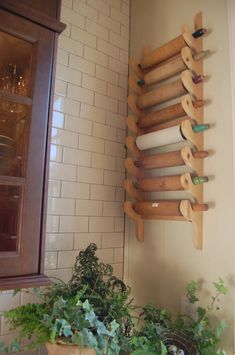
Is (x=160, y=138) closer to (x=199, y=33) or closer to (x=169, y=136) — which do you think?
(x=169, y=136)

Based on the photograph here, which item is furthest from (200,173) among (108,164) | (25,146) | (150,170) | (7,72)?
(7,72)

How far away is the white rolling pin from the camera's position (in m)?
1.19

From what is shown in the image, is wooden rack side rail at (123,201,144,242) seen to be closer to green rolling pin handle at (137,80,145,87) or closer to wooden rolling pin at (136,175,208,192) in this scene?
wooden rolling pin at (136,175,208,192)

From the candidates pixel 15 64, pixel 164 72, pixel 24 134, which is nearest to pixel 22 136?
pixel 24 134

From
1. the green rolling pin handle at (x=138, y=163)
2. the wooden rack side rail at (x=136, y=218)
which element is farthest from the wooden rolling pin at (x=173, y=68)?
the wooden rack side rail at (x=136, y=218)

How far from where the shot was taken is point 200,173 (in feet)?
3.87

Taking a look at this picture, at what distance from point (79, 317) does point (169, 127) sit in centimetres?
79

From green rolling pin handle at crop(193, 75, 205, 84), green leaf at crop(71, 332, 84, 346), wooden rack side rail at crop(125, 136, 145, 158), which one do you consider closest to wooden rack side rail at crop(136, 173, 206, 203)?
wooden rack side rail at crop(125, 136, 145, 158)

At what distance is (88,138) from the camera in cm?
143

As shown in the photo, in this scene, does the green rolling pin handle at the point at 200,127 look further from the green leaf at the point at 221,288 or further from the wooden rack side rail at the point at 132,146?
the green leaf at the point at 221,288

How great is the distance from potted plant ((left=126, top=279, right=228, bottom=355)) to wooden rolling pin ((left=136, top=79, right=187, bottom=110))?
0.76 metres

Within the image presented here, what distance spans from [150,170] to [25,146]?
654mm

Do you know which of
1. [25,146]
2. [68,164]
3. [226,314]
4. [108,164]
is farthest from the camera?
[108,164]

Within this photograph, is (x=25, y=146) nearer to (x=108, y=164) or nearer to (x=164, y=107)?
(x=108, y=164)
